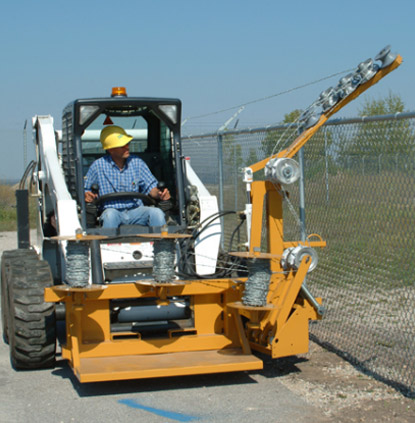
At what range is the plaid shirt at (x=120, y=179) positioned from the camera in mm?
7223

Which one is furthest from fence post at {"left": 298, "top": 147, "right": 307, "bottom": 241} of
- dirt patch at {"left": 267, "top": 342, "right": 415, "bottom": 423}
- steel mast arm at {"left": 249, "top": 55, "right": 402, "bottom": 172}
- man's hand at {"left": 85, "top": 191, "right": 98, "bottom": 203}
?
man's hand at {"left": 85, "top": 191, "right": 98, "bottom": 203}

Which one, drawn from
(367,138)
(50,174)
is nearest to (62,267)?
(50,174)

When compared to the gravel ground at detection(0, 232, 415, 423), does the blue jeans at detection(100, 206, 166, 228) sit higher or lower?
higher

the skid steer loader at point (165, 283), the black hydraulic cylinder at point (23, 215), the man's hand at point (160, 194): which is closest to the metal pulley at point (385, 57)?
the skid steer loader at point (165, 283)

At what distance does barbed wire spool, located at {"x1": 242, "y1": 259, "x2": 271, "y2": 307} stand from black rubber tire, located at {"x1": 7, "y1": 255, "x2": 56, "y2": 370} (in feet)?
5.76

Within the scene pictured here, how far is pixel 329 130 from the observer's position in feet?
22.6

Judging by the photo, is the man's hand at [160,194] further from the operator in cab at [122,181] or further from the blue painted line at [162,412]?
the blue painted line at [162,412]

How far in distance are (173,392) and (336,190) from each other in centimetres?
249

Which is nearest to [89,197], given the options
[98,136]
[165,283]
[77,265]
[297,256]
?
[98,136]

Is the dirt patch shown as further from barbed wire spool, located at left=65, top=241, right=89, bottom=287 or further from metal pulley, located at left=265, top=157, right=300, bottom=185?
barbed wire spool, located at left=65, top=241, right=89, bottom=287

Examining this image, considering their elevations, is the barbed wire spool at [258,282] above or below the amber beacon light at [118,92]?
below

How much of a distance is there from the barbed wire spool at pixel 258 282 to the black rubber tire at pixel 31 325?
176 centimetres

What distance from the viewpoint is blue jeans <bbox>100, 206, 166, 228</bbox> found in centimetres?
691

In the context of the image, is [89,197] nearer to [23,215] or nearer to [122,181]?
[122,181]
